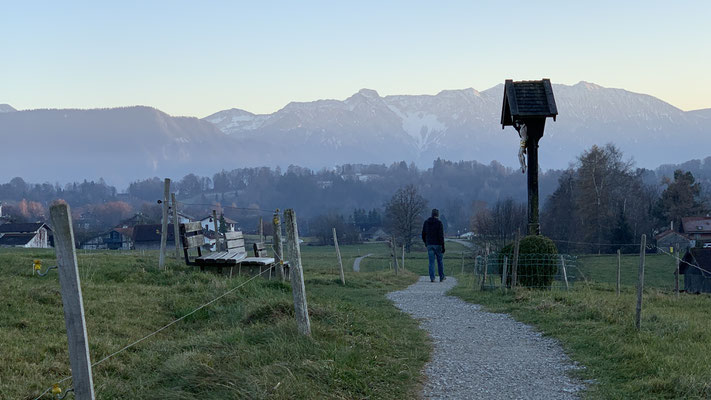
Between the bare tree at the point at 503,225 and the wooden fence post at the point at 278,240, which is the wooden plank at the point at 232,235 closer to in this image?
the wooden fence post at the point at 278,240

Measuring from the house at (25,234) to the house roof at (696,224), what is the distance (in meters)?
82.3

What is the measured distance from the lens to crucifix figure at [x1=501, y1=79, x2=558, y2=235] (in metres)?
19.3

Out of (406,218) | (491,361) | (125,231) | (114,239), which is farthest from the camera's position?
(114,239)

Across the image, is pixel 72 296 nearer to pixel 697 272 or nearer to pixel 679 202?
pixel 697 272

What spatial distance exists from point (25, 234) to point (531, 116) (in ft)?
275

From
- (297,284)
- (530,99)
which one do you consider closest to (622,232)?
(530,99)

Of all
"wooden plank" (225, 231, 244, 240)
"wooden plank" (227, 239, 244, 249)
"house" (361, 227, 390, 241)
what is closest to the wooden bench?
"wooden plank" (227, 239, 244, 249)

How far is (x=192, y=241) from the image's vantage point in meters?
17.3

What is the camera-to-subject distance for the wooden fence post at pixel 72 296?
5043 mm

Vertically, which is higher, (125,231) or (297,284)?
(297,284)

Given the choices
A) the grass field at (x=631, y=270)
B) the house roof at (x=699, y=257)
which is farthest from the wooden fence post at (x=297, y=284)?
the house roof at (x=699, y=257)

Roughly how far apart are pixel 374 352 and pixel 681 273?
177 ft

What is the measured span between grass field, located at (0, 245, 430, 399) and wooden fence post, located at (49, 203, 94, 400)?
1245mm

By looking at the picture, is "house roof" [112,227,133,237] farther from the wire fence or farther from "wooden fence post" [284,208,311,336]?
"wooden fence post" [284,208,311,336]
